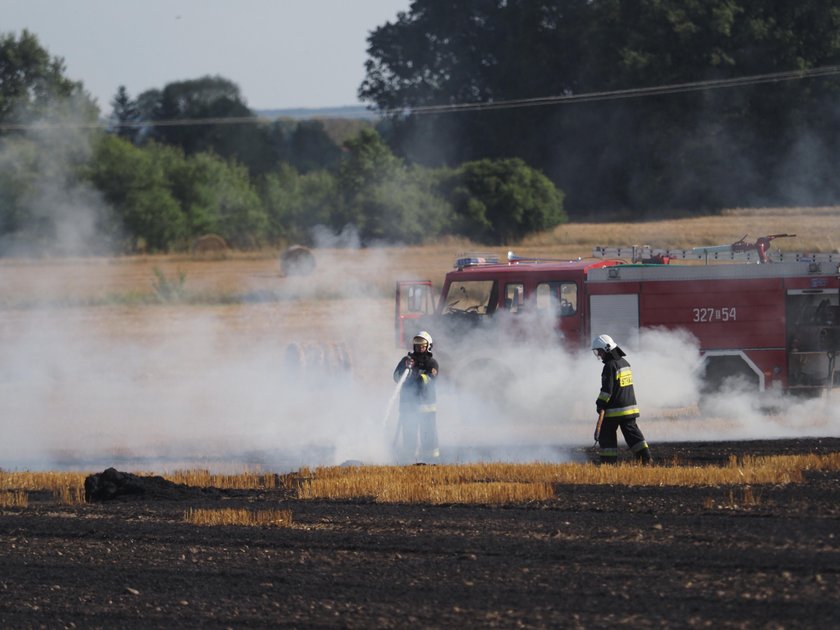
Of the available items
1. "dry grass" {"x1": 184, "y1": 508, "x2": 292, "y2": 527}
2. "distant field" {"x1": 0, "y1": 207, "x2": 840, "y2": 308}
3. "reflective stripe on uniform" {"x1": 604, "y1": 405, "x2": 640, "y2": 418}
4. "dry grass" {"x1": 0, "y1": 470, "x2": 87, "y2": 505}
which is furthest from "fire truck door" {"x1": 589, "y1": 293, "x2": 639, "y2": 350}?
"distant field" {"x1": 0, "y1": 207, "x2": 840, "y2": 308}

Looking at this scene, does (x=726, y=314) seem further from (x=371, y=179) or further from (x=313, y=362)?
(x=371, y=179)

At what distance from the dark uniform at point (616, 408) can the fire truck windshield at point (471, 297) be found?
521 centimetres

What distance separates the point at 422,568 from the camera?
359 inches

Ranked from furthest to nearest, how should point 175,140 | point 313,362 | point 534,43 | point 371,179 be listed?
point 175,140, point 534,43, point 371,179, point 313,362

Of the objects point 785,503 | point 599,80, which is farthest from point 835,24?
point 785,503

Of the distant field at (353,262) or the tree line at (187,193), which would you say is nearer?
the tree line at (187,193)

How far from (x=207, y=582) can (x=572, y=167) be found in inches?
2437

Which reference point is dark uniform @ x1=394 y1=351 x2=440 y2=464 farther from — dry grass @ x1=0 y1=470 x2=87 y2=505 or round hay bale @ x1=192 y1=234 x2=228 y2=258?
round hay bale @ x1=192 y1=234 x2=228 y2=258

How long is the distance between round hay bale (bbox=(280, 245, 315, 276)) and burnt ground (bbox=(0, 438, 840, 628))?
30.8m

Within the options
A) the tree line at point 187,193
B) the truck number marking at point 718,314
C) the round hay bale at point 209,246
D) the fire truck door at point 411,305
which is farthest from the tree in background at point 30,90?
the truck number marking at point 718,314

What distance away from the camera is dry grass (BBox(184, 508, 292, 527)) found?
11.0 m

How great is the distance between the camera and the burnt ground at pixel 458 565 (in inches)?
311

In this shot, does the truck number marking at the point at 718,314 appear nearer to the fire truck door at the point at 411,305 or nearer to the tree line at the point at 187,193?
the fire truck door at the point at 411,305

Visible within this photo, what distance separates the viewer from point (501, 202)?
55.9m
